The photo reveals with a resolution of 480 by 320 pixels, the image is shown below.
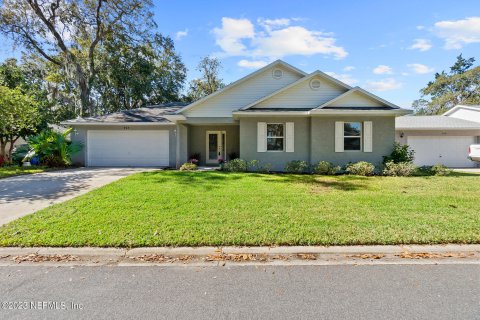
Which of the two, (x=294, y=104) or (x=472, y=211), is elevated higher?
(x=294, y=104)

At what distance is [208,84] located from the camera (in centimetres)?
3444

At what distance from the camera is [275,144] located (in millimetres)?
12875

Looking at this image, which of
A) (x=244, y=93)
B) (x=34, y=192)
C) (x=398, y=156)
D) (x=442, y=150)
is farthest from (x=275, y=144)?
(x=442, y=150)

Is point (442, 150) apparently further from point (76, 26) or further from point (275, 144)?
point (76, 26)

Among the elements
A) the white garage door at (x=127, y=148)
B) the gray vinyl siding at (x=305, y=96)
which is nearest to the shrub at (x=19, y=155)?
the white garage door at (x=127, y=148)

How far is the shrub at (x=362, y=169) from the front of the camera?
11.4 m

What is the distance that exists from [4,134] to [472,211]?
2315cm

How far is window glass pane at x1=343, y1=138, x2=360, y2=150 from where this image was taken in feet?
40.8

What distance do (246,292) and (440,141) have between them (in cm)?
1905

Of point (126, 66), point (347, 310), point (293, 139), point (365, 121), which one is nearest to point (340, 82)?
point (365, 121)

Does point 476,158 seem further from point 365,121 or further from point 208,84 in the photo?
point 208,84

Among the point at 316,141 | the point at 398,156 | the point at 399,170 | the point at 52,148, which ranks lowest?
the point at 399,170

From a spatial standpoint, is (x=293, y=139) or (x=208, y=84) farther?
(x=208, y=84)

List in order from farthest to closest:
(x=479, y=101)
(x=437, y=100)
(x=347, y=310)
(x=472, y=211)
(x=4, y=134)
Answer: (x=437, y=100), (x=479, y=101), (x=4, y=134), (x=472, y=211), (x=347, y=310)
